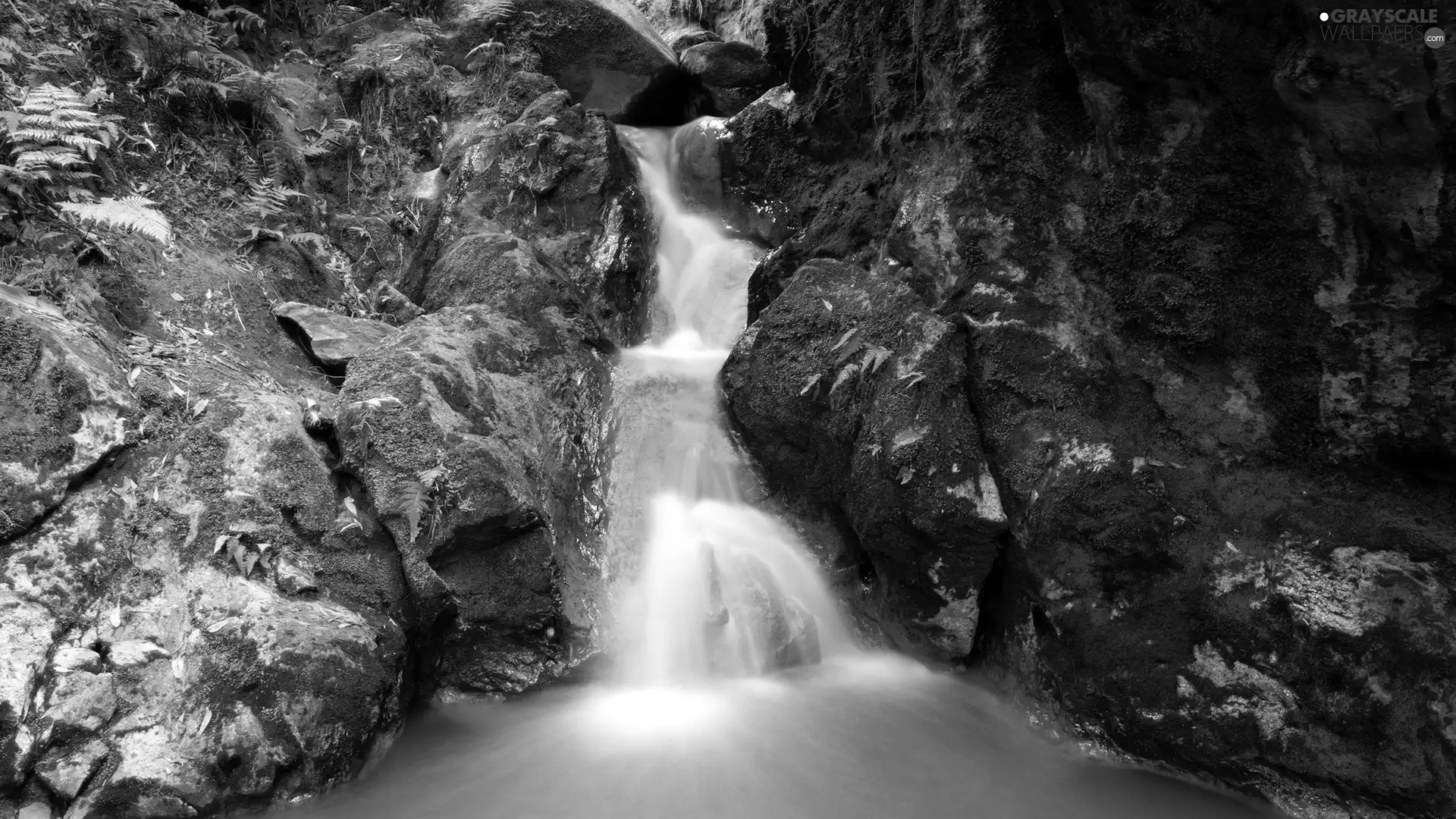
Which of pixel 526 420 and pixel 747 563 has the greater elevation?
pixel 526 420

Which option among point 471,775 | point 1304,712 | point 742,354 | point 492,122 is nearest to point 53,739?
point 471,775

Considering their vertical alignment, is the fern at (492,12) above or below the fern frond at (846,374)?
above

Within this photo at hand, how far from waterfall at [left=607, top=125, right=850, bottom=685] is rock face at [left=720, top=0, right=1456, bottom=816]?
0.93 meters

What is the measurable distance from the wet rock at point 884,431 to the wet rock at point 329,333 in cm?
306

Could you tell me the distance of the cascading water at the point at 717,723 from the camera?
4.11 m

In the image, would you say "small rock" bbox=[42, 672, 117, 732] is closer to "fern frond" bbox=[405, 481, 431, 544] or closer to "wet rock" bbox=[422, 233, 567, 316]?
"fern frond" bbox=[405, 481, 431, 544]

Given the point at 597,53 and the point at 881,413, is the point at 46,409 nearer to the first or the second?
the point at 881,413

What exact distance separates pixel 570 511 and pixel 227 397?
2.39 meters

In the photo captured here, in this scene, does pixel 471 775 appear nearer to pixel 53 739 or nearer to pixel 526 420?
pixel 53 739

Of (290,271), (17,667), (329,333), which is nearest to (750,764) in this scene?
(17,667)

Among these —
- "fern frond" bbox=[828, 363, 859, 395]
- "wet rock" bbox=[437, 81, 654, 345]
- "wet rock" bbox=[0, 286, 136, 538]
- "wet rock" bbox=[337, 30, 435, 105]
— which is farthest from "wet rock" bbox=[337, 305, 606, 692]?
"wet rock" bbox=[337, 30, 435, 105]

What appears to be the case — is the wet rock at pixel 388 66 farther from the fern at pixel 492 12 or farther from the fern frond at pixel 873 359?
the fern frond at pixel 873 359

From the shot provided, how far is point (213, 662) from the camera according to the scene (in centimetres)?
396

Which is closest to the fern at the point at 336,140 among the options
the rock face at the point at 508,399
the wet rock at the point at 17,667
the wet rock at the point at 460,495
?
the rock face at the point at 508,399
